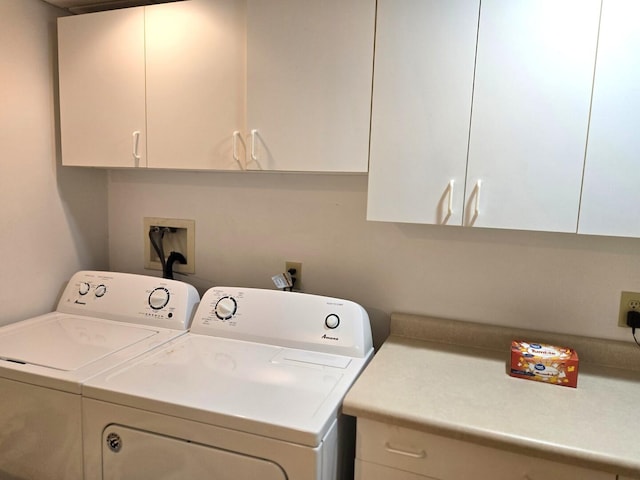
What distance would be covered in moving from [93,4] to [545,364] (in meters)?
2.21

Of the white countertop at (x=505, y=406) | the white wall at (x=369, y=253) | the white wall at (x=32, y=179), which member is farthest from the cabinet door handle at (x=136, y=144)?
the white countertop at (x=505, y=406)

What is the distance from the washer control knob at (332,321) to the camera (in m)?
1.53

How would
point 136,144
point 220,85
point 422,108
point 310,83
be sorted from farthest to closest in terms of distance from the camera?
point 136,144
point 220,85
point 310,83
point 422,108

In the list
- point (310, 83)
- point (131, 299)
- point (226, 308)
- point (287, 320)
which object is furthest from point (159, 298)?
point (310, 83)

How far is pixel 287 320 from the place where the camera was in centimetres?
158

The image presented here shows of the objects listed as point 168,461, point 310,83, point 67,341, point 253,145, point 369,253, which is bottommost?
point 168,461

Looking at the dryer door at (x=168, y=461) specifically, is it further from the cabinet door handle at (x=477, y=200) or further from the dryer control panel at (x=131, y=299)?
the cabinet door handle at (x=477, y=200)

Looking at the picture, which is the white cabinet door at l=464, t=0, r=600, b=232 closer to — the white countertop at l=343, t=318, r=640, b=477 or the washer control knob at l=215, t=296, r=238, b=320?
the white countertop at l=343, t=318, r=640, b=477

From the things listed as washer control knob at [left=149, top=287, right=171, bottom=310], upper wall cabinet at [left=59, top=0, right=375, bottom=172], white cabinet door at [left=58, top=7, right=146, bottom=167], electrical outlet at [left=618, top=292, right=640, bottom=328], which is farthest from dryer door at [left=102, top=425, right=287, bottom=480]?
electrical outlet at [left=618, top=292, right=640, bottom=328]

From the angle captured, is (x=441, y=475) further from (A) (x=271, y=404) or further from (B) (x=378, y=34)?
(B) (x=378, y=34)

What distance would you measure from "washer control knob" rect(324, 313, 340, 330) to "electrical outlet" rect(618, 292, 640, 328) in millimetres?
958

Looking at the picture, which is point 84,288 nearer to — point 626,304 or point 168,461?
point 168,461

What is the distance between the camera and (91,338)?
63.3 inches

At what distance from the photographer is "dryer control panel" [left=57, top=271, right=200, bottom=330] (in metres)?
1.73
